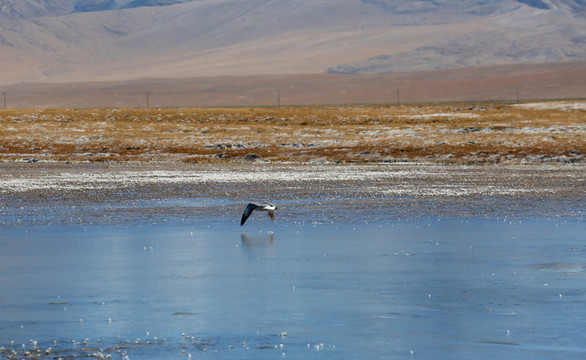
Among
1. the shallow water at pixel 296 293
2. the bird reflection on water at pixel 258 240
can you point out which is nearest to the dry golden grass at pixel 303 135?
the bird reflection on water at pixel 258 240

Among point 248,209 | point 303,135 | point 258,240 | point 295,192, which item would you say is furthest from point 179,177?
point 303,135

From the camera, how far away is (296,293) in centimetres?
1536

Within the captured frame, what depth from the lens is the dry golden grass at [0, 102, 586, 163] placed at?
191ft

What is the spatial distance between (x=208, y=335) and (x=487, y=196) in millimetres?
20994

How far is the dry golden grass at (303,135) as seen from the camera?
58.2 metres

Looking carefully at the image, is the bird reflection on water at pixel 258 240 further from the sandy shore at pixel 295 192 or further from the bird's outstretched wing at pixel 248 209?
the sandy shore at pixel 295 192

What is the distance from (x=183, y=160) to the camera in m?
60.0

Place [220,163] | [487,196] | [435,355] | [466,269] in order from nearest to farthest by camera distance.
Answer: [435,355], [466,269], [487,196], [220,163]

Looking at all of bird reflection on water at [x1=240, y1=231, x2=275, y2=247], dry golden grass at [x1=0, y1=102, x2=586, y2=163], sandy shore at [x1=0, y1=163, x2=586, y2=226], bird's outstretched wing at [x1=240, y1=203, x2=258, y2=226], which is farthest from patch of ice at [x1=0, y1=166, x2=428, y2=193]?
bird reflection on water at [x1=240, y1=231, x2=275, y2=247]

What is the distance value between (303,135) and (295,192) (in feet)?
114

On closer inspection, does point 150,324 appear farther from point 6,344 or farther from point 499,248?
point 499,248

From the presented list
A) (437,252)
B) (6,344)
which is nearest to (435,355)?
(6,344)

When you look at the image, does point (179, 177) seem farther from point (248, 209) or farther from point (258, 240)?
point (258, 240)

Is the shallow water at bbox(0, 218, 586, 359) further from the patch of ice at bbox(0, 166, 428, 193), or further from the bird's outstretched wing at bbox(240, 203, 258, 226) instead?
the patch of ice at bbox(0, 166, 428, 193)
